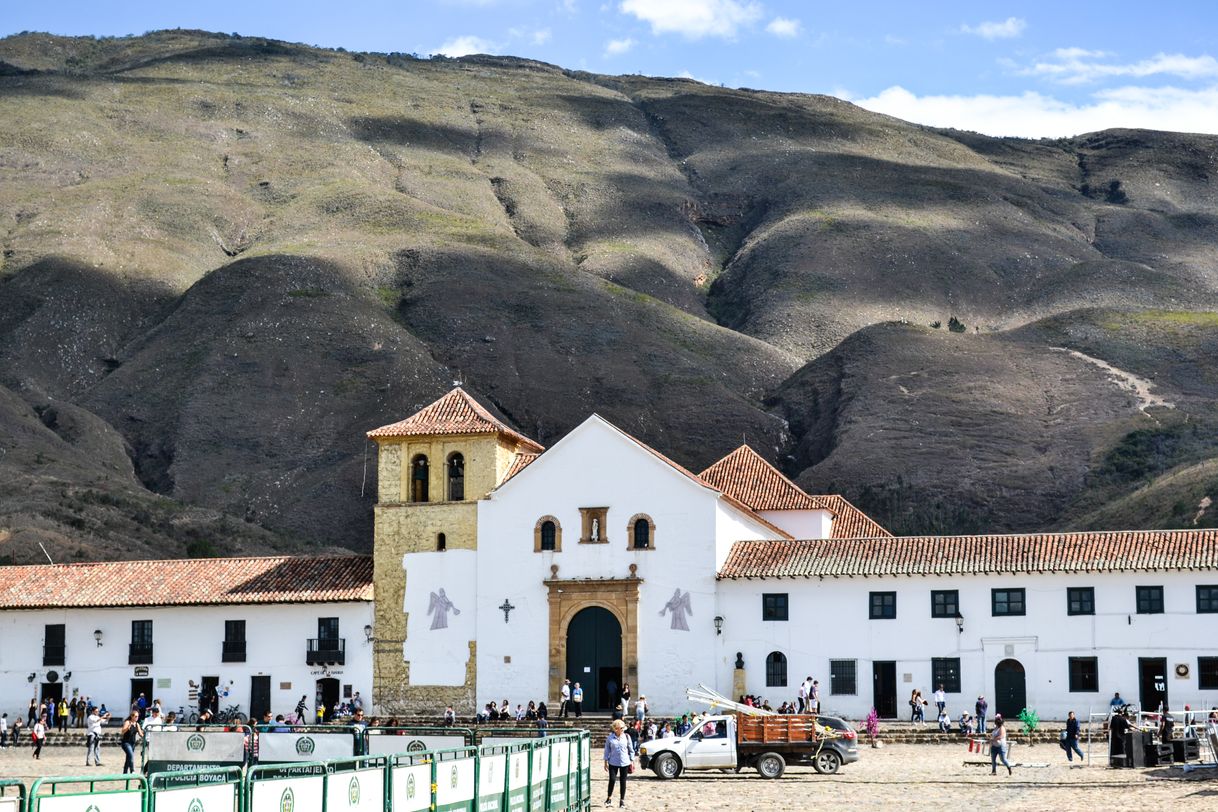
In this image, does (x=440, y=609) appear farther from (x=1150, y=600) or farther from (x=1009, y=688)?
(x=1150, y=600)

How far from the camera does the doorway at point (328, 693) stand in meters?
52.0

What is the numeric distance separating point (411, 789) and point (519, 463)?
125ft

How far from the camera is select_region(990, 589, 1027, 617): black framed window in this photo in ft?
160

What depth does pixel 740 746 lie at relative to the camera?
3569 centimetres

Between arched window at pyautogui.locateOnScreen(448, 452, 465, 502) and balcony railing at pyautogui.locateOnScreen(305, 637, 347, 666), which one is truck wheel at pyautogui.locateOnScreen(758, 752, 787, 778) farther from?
arched window at pyautogui.locateOnScreen(448, 452, 465, 502)

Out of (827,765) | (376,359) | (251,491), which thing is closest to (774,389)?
(376,359)

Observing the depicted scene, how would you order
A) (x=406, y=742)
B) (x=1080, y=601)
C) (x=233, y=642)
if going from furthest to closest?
(x=233, y=642), (x=1080, y=601), (x=406, y=742)

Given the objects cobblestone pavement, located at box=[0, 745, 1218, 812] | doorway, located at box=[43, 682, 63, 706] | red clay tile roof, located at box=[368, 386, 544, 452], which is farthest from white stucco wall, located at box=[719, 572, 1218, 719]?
doorway, located at box=[43, 682, 63, 706]

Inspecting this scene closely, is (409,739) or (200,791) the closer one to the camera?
(200,791)

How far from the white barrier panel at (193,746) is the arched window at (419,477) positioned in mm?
28160

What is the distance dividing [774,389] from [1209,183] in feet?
296

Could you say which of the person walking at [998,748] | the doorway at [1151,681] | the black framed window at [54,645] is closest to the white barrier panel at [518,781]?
the person walking at [998,748]

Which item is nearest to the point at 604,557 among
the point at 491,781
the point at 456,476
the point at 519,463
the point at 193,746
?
the point at 519,463

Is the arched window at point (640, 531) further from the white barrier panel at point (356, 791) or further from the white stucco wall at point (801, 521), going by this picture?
the white barrier panel at point (356, 791)
